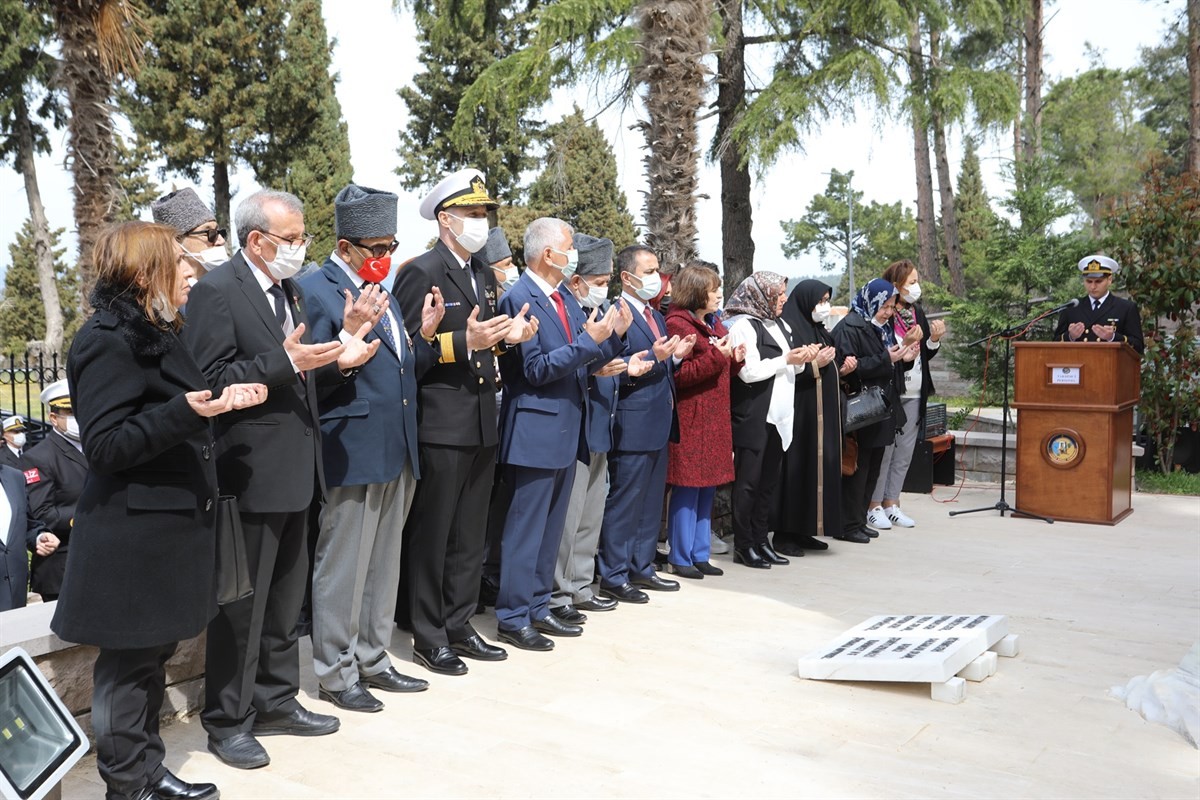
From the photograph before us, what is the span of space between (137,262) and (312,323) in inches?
43.8

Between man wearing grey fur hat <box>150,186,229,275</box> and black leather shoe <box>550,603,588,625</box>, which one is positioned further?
black leather shoe <box>550,603,588,625</box>

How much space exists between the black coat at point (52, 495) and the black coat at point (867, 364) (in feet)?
16.5

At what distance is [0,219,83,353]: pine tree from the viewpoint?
3662cm

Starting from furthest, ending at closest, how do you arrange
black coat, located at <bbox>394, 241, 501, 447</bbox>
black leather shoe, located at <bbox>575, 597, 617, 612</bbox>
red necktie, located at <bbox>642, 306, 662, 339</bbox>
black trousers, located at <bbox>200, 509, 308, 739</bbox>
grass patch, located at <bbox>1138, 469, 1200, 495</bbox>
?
grass patch, located at <bbox>1138, 469, 1200, 495</bbox> < red necktie, located at <bbox>642, 306, 662, 339</bbox> < black leather shoe, located at <bbox>575, 597, 617, 612</bbox> < black coat, located at <bbox>394, 241, 501, 447</bbox> < black trousers, located at <bbox>200, 509, 308, 739</bbox>

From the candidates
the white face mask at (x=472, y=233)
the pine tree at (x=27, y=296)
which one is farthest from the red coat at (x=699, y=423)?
the pine tree at (x=27, y=296)

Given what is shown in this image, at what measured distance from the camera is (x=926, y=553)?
24.9ft

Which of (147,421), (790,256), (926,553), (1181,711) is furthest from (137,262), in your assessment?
(790,256)

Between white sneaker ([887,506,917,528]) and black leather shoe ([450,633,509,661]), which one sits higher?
white sneaker ([887,506,917,528])

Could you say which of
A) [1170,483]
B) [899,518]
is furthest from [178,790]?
[1170,483]

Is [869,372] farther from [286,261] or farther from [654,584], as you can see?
[286,261]

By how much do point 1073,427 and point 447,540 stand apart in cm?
561

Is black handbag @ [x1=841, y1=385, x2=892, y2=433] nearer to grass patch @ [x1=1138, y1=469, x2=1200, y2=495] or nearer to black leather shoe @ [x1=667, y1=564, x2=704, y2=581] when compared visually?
black leather shoe @ [x1=667, y1=564, x2=704, y2=581]

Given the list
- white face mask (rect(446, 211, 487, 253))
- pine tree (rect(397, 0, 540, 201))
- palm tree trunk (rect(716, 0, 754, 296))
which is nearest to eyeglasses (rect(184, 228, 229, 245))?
white face mask (rect(446, 211, 487, 253))

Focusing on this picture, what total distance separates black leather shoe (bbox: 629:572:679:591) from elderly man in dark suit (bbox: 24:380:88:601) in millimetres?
3043
